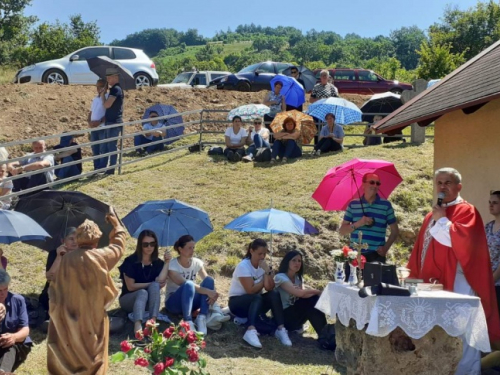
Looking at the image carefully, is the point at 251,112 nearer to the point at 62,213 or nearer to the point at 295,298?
the point at 295,298

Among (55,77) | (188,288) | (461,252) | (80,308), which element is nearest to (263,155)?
(188,288)

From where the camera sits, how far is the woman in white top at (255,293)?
9.73 m

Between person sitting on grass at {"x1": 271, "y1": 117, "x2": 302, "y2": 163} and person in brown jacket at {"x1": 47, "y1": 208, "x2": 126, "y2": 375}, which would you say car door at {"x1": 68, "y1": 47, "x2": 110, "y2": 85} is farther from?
person in brown jacket at {"x1": 47, "y1": 208, "x2": 126, "y2": 375}

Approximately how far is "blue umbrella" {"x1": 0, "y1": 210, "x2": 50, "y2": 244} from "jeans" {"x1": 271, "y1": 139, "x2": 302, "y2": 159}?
8.63 metres

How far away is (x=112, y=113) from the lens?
15.7 metres

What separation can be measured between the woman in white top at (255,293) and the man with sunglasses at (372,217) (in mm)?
1099

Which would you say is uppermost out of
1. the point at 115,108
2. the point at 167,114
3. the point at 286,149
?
the point at 115,108

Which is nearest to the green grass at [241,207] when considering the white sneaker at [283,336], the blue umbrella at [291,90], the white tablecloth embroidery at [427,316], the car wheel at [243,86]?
the white sneaker at [283,336]

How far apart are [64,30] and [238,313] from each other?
41.2 meters

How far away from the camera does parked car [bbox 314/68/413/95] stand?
2939cm

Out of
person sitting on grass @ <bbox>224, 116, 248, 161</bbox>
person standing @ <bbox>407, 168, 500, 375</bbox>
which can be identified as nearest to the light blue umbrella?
person sitting on grass @ <bbox>224, 116, 248, 161</bbox>

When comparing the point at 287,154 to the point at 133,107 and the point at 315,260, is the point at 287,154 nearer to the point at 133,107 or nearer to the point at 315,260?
the point at 315,260

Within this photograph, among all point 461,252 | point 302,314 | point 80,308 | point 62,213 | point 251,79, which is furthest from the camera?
point 251,79

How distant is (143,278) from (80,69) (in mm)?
17089
